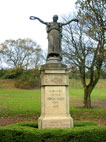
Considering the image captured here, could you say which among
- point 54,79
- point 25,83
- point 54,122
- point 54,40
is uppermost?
point 54,40

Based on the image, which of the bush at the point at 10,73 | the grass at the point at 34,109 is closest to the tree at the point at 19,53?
the bush at the point at 10,73

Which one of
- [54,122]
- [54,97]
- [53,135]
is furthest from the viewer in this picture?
[54,97]

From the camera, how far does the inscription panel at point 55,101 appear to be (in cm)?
795

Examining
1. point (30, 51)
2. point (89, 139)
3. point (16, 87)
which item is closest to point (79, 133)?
point (89, 139)

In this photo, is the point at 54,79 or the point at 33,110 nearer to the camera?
the point at 54,79

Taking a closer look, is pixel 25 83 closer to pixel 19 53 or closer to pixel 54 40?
pixel 19 53

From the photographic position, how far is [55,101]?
7988 millimetres

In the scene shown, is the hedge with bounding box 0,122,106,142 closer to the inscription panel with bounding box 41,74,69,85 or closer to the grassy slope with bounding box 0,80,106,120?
the inscription panel with bounding box 41,74,69,85

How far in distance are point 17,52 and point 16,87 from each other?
36.9 ft

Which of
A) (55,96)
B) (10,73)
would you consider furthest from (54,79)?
(10,73)

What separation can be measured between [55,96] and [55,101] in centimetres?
22

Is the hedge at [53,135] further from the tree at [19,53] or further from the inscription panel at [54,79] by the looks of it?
the tree at [19,53]

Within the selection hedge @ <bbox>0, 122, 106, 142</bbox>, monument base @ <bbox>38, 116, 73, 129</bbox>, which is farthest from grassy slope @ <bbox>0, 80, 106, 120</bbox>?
hedge @ <bbox>0, 122, 106, 142</bbox>

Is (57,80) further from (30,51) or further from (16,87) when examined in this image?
(30,51)
